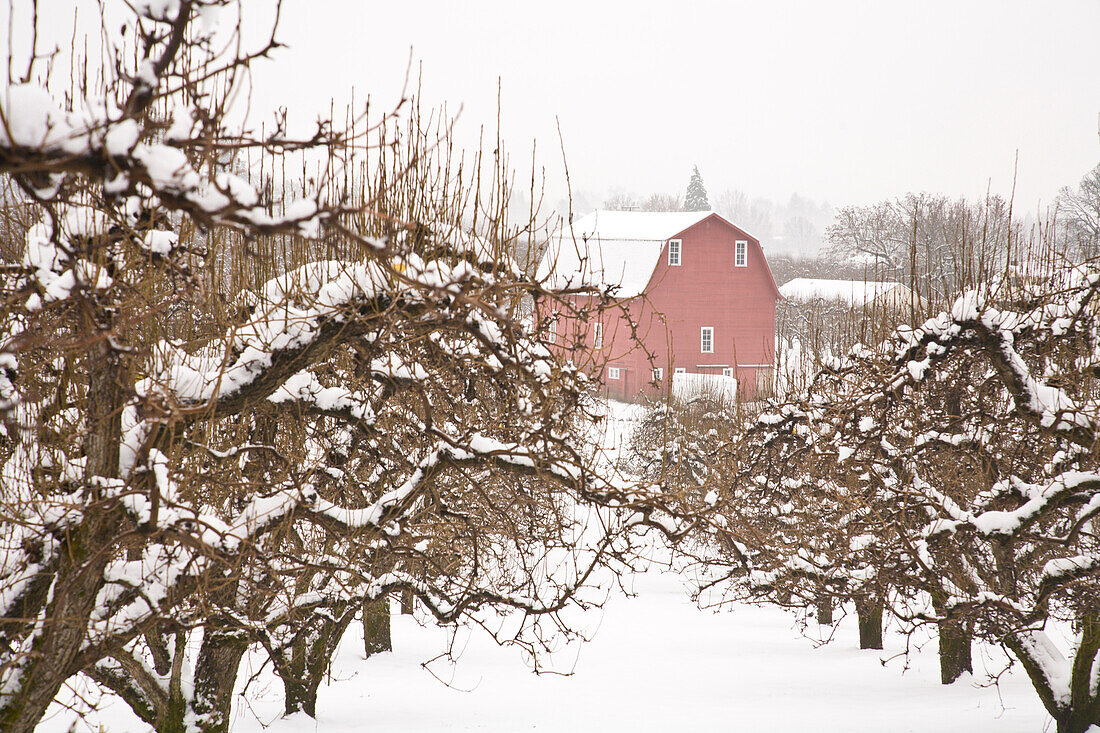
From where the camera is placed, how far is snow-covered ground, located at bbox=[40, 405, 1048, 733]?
943 cm

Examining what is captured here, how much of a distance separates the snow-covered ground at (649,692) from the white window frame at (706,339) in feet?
63.6

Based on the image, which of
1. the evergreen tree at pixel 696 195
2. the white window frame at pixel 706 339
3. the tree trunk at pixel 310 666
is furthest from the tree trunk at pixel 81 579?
the evergreen tree at pixel 696 195

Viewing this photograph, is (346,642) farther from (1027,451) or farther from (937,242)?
(937,242)

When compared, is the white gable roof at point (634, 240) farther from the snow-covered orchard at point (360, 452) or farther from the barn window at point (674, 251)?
the snow-covered orchard at point (360, 452)

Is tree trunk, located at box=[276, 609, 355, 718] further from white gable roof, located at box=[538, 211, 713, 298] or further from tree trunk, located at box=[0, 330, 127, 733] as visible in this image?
white gable roof, located at box=[538, 211, 713, 298]

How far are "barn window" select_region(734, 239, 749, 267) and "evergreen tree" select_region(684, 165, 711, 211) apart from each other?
123ft

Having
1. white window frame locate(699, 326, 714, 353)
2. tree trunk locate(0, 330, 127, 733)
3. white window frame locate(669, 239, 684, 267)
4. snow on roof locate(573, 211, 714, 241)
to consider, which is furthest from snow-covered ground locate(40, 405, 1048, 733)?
snow on roof locate(573, 211, 714, 241)

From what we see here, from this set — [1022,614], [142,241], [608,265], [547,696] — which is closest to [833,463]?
[1022,614]

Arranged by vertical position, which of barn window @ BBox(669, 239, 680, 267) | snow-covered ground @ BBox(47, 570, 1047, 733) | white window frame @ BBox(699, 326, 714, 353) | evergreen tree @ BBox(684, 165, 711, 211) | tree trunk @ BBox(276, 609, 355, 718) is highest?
evergreen tree @ BBox(684, 165, 711, 211)

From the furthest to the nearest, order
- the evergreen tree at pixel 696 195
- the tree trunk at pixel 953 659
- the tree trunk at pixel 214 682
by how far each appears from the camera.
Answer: the evergreen tree at pixel 696 195
the tree trunk at pixel 953 659
the tree trunk at pixel 214 682

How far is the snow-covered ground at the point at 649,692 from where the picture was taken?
9430mm

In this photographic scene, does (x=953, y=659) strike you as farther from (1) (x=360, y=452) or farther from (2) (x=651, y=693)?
(1) (x=360, y=452)

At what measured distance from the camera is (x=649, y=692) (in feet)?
38.1

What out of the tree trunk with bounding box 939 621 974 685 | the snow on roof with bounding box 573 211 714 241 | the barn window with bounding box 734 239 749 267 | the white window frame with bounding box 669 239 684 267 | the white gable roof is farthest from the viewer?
the barn window with bounding box 734 239 749 267
